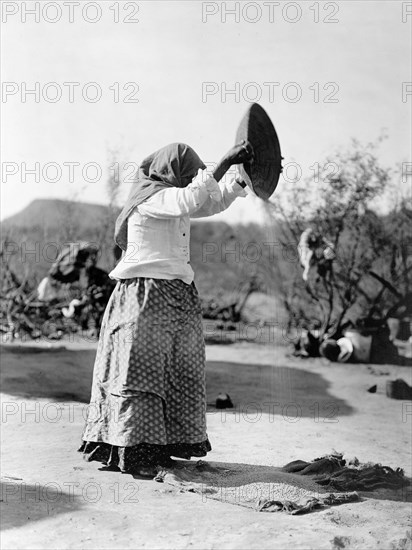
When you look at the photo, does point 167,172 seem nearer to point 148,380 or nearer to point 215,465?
point 148,380

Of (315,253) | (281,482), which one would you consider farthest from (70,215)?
(281,482)

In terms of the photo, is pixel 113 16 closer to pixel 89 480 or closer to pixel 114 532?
pixel 89 480

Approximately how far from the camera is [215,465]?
454 cm

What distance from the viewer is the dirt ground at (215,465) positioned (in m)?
3.25

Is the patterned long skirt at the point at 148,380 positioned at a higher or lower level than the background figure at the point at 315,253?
lower

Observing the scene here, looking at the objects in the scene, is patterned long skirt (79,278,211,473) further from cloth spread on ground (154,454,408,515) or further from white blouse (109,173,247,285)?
cloth spread on ground (154,454,408,515)

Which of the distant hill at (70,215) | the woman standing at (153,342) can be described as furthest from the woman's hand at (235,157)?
the distant hill at (70,215)

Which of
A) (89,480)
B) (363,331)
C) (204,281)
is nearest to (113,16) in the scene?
(89,480)

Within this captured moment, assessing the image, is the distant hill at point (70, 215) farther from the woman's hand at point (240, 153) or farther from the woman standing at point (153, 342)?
the woman's hand at point (240, 153)

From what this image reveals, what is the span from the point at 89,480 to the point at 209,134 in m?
4.70

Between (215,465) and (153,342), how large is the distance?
91 centimetres

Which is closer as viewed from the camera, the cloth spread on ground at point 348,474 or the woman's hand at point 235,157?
the woman's hand at point 235,157

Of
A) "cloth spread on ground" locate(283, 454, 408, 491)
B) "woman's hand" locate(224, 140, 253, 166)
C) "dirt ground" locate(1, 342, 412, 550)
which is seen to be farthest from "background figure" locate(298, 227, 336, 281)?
"woman's hand" locate(224, 140, 253, 166)

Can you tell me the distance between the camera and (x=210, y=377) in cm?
915
